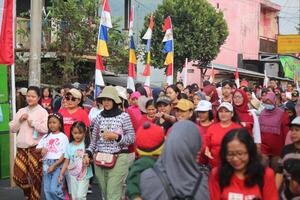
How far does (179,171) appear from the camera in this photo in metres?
3.50

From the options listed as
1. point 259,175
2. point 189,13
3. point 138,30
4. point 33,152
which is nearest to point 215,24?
point 189,13

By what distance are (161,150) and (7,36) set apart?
5894mm

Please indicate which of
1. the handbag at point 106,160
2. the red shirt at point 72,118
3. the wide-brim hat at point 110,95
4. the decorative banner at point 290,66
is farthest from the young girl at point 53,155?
the decorative banner at point 290,66

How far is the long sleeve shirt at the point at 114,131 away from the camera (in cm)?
650

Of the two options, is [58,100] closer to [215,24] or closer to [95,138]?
[95,138]

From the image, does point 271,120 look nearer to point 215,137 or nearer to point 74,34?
point 215,137

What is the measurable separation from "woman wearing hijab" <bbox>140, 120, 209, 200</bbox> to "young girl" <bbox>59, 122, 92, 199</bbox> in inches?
136

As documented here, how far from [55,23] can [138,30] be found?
36.2 feet

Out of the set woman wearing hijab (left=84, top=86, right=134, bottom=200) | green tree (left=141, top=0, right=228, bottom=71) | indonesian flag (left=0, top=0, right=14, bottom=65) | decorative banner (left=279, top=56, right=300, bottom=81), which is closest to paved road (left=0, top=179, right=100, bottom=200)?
indonesian flag (left=0, top=0, right=14, bottom=65)

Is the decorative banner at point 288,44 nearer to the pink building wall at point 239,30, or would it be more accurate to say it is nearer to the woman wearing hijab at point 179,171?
the pink building wall at point 239,30

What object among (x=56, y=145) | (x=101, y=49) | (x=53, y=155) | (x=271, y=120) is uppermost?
(x=101, y=49)

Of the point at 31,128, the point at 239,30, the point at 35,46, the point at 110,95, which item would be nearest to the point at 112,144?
the point at 110,95

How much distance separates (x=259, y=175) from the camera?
3.76 metres

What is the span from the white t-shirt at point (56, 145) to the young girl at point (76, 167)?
86 mm
